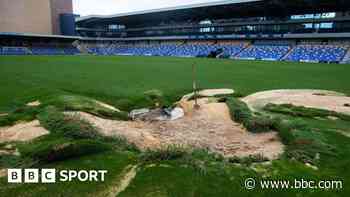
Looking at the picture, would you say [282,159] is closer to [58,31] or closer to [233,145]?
[233,145]

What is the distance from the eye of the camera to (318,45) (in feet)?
157

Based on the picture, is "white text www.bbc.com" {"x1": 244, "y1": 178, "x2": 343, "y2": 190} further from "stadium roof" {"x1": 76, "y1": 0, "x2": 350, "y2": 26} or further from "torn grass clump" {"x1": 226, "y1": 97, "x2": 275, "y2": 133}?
"stadium roof" {"x1": 76, "y1": 0, "x2": 350, "y2": 26}

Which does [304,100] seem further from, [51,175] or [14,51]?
[14,51]

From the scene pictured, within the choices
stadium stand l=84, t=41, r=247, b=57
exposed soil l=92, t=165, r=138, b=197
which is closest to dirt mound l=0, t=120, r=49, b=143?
exposed soil l=92, t=165, r=138, b=197

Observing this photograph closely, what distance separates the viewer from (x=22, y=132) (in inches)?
279

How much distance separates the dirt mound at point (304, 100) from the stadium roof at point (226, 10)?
34.2 m

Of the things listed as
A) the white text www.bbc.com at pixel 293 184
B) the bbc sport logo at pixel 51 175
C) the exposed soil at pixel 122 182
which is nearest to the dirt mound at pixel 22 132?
the bbc sport logo at pixel 51 175

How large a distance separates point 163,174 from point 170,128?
376 cm

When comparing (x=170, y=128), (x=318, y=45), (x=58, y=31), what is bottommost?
(x=170, y=128)

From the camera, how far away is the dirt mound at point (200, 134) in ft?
22.2

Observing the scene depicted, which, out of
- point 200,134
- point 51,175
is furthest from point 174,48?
point 51,175

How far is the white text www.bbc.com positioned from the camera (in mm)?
4676

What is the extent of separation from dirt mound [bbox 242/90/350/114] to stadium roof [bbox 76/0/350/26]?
34247 millimetres

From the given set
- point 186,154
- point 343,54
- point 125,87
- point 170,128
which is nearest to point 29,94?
point 125,87
